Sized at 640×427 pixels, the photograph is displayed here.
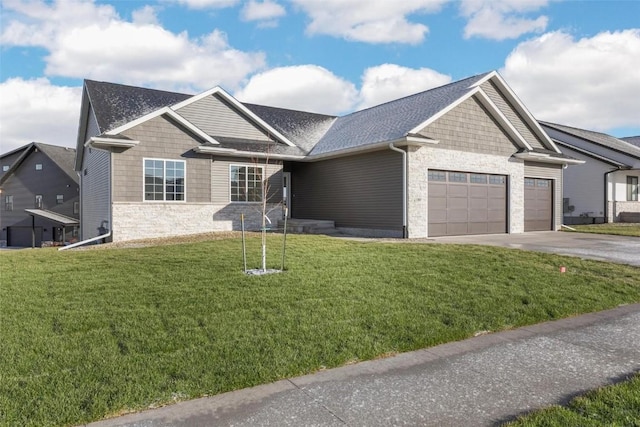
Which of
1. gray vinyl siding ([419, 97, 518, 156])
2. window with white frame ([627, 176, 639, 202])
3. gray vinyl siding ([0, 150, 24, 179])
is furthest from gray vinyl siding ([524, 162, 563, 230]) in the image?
gray vinyl siding ([0, 150, 24, 179])

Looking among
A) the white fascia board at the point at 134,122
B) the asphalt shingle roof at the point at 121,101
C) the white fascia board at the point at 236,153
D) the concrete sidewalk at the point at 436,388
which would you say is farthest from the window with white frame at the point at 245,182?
the concrete sidewalk at the point at 436,388

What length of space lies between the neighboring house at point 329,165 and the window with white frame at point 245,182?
42mm

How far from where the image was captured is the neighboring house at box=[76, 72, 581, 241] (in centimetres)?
1572

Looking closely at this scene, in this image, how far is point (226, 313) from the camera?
580cm

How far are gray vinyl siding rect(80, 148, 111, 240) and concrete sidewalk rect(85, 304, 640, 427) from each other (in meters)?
13.7

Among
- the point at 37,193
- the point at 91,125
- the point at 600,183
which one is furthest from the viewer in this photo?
the point at 37,193

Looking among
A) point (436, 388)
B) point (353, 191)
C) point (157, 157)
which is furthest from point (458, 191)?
point (436, 388)

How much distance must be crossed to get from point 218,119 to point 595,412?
17.5 metres

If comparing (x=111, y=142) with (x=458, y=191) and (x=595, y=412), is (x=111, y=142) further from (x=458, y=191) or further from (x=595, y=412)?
(x=595, y=412)

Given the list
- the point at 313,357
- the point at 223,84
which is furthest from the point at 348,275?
the point at 223,84

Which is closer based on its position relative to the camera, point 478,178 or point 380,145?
point 380,145

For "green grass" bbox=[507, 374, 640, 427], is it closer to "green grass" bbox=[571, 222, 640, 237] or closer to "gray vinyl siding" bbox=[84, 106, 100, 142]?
"green grass" bbox=[571, 222, 640, 237]

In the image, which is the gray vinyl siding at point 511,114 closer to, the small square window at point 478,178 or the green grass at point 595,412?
Result: the small square window at point 478,178

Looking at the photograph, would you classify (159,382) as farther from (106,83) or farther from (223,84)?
(106,83)
